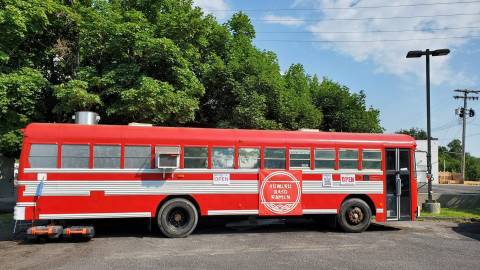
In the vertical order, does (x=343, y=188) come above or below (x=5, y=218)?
above

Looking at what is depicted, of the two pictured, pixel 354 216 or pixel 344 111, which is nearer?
pixel 354 216

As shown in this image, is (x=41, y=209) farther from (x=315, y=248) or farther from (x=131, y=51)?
(x=131, y=51)

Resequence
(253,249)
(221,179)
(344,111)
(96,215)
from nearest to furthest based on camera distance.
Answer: (253,249)
(96,215)
(221,179)
(344,111)

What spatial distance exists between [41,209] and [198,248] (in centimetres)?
416

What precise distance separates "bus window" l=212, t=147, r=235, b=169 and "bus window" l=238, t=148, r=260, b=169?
0.26 m

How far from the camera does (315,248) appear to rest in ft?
35.9

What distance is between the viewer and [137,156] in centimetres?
Result: 1215

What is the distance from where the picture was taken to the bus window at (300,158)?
13180 mm

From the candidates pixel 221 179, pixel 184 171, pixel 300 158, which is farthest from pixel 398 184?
pixel 184 171

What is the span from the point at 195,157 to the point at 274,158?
231 centimetres

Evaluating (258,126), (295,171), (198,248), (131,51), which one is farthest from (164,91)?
(198,248)

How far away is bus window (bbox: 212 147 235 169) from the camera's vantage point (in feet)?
41.6

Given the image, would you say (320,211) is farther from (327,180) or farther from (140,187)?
(140,187)

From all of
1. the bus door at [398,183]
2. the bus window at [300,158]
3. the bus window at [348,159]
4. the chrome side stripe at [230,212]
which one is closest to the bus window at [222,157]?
the chrome side stripe at [230,212]
